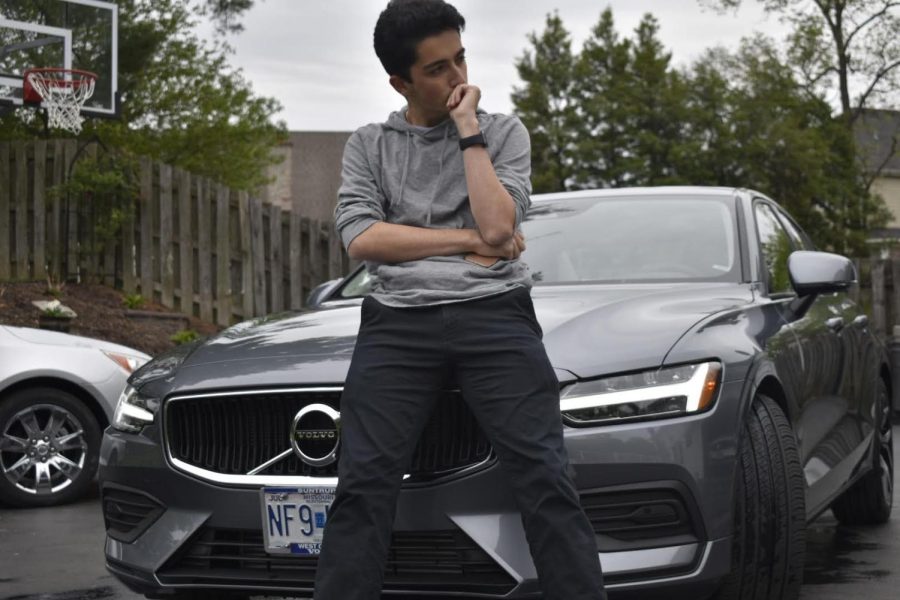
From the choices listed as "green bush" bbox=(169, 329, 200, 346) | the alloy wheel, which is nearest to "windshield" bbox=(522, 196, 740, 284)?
the alloy wheel

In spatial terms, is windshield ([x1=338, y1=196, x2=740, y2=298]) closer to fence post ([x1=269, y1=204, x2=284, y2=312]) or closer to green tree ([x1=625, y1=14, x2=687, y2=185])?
fence post ([x1=269, y1=204, x2=284, y2=312])

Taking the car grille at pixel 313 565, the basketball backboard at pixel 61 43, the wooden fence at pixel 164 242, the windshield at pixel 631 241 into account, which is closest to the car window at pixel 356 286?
the windshield at pixel 631 241

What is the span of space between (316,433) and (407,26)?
117 cm

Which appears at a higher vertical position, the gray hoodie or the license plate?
the gray hoodie

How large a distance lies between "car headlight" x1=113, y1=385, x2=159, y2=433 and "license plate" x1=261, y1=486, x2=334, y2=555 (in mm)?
560

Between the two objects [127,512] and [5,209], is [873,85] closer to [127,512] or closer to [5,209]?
[5,209]

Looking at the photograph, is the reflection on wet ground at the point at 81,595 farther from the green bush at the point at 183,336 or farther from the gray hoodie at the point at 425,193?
the green bush at the point at 183,336

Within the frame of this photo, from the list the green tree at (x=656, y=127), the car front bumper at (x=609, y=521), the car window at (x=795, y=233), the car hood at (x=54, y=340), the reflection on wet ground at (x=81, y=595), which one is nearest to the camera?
the car front bumper at (x=609, y=521)

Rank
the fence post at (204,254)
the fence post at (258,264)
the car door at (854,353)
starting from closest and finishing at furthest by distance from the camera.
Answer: the car door at (854,353)
the fence post at (204,254)
the fence post at (258,264)

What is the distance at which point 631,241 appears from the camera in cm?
533

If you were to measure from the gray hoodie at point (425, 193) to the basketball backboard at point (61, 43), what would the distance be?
46.0 feet

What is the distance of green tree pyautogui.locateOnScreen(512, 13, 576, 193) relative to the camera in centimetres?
4762

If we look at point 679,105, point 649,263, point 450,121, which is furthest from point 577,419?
point 679,105

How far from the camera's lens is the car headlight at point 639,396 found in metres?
3.67
